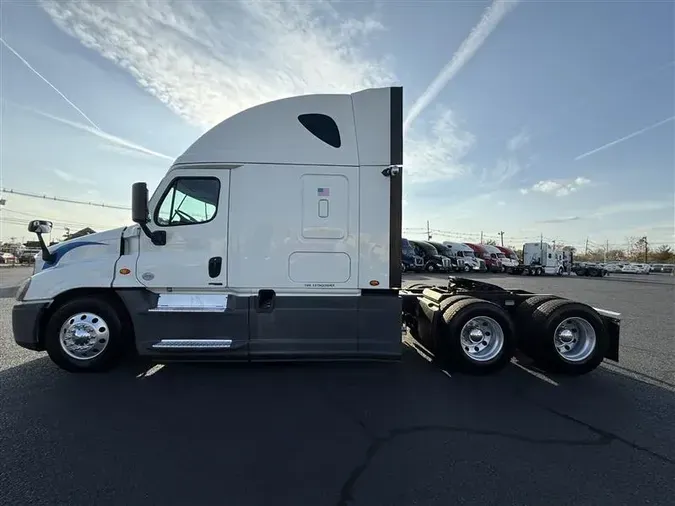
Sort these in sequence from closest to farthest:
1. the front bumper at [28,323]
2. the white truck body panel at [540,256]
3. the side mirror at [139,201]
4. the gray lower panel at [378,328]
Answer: the side mirror at [139,201] → the front bumper at [28,323] → the gray lower panel at [378,328] → the white truck body panel at [540,256]

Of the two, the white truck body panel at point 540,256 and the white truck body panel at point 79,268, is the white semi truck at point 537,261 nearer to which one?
the white truck body panel at point 540,256

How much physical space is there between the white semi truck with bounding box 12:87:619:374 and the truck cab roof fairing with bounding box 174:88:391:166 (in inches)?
0.6

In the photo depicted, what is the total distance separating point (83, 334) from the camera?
193 inches

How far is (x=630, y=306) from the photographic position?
44.8 feet

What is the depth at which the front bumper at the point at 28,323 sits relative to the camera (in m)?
4.87

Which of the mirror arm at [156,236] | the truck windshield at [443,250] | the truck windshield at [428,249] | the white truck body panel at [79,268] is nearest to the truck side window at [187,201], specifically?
the mirror arm at [156,236]

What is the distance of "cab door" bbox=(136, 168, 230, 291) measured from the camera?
196 inches

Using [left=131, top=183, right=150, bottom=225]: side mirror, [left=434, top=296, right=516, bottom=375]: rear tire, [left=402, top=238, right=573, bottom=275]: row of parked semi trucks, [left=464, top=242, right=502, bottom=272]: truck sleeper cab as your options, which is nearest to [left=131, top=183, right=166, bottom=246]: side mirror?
[left=131, top=183, right=150, bottom=225]: side mirror

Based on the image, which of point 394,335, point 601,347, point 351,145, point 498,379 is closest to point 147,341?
point 394,335

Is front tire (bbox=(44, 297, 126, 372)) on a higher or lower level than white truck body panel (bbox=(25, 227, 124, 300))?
lower

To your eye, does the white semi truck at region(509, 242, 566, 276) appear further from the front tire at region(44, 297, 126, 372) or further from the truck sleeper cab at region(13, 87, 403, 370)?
the front tire at region(44, 297, 126, 372)

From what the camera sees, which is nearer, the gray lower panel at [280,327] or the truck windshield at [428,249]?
the gray lower panel at [280,327]

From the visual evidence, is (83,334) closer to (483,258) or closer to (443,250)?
(443,250)

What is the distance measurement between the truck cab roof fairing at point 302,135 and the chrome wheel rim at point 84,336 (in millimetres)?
2374
